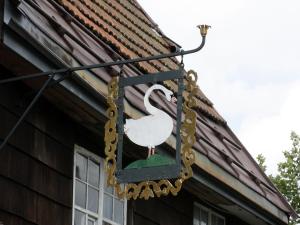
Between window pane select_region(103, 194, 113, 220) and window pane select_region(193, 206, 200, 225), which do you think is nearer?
window pane select_region(103, 194, 113, 220)

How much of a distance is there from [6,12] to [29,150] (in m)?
1.48

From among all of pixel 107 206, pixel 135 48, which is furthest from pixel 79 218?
pixel 135 48

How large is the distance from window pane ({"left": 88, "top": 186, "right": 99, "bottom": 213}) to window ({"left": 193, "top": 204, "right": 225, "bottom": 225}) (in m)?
2.83

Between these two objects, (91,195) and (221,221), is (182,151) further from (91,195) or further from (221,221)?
(221,221)

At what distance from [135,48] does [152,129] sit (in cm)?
391

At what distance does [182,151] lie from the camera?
8.03 metres

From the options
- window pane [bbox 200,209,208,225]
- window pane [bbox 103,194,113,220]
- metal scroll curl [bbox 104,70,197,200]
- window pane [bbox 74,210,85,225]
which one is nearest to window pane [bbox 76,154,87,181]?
window pane [bbox 74,210,85,225]

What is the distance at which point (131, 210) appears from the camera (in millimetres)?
11133

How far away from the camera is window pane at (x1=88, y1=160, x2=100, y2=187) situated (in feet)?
34.1

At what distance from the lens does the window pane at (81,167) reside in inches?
400

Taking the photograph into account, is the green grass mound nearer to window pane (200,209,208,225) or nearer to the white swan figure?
the white swan figure

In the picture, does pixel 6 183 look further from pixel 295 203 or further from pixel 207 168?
pixel 295 203

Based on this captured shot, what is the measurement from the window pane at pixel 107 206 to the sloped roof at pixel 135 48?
1028 millimetres

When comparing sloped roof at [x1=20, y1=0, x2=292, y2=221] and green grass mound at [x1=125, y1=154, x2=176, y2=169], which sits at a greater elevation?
sloped roof at [x1=20, y1=0, x2=292, y2=221]
